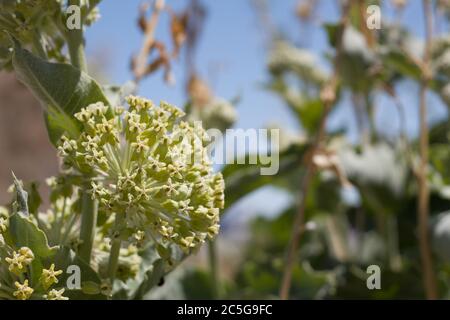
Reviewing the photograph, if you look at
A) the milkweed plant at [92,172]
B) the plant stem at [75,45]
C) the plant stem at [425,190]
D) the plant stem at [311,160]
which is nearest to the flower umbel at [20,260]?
the milkweed plant at [92,172]

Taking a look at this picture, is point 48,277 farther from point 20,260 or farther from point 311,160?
point 311,160

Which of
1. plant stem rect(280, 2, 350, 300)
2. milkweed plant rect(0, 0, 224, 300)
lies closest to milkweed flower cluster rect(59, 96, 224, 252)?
milkweed plant rect(0, 0, 224, 300)

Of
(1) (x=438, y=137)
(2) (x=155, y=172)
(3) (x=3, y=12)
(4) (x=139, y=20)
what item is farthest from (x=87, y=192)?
(1) (x=438, y=137)

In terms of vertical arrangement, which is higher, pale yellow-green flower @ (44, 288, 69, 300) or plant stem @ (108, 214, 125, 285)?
plant stem @ (108, 214, 125, 285)

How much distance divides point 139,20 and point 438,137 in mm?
790

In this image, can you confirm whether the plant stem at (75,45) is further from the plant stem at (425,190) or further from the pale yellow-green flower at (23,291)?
the plant stem at (425,190)

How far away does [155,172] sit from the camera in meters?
0.54

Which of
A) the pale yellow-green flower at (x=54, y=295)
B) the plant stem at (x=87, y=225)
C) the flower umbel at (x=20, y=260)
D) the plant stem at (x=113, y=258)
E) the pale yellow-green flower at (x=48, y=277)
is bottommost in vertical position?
the pale yellow-green flower at (x=54, y=295)

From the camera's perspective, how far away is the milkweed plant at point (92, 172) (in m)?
0.54

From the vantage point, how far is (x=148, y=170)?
1.77ft

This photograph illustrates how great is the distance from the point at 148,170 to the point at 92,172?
0.18ft

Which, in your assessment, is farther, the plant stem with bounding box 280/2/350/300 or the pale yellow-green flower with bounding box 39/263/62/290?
the plant stem with bounding box 280/2/350/300

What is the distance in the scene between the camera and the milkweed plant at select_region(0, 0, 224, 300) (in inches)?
21.2

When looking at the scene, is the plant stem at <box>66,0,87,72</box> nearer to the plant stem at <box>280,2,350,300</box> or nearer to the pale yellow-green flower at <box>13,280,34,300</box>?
the pale yellow-green flower at <box>13,280,34,300</box>
